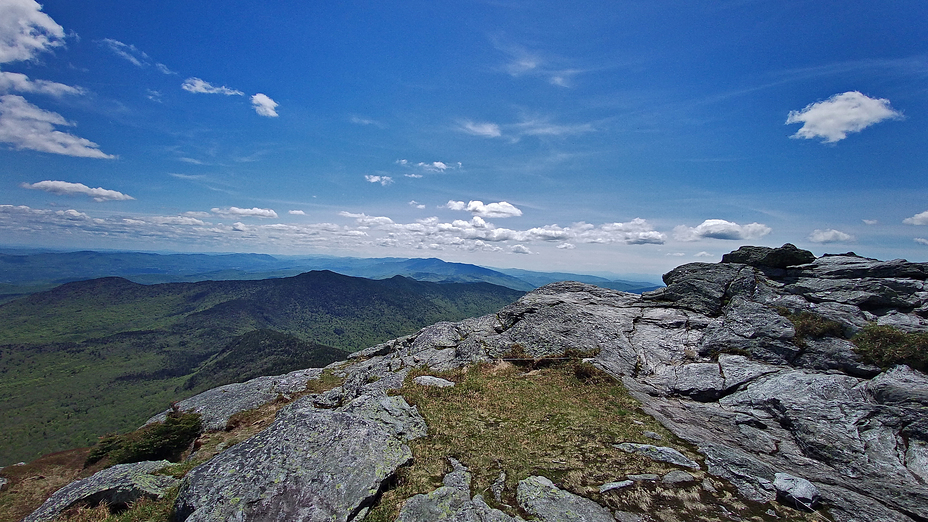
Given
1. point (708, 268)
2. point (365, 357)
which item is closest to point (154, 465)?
point (365, 357)

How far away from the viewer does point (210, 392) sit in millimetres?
34188

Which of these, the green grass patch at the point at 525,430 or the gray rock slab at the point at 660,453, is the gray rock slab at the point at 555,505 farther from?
the gray rock slab at the point at 660,453

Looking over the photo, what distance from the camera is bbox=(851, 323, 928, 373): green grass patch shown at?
63.2 ft

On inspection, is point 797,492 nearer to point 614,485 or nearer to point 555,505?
point 614,485

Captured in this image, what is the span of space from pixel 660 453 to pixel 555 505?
6.14 metres

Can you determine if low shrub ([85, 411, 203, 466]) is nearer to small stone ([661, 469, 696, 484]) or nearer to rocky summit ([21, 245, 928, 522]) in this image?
rocky summit ([21, 245, 928, 522])

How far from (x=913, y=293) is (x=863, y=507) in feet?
87.4

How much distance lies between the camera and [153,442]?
2130cm

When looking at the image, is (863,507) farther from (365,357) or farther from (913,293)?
(365,357)

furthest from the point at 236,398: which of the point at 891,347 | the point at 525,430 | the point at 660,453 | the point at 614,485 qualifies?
the point at 891,347

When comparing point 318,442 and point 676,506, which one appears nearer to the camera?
point 676,506

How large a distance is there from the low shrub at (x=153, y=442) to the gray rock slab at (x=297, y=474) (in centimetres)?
1450

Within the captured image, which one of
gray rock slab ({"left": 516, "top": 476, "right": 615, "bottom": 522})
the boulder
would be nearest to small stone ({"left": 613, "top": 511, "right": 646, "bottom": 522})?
gray rock slab ({"left": 516, "top": 476, "right": 615, "bottom": 522})

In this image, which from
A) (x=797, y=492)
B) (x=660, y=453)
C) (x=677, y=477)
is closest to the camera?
(x=797, y=492)
